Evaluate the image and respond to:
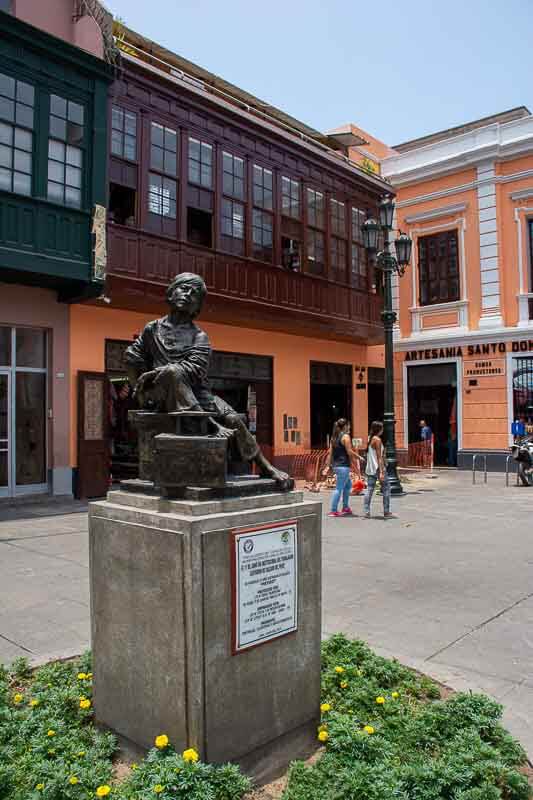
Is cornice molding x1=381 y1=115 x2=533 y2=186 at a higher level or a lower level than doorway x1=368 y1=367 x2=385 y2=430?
higher

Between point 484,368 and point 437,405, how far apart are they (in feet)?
7.77

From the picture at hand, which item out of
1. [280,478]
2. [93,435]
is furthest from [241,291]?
[280,478]

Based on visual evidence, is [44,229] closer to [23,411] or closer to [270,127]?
[23,411]

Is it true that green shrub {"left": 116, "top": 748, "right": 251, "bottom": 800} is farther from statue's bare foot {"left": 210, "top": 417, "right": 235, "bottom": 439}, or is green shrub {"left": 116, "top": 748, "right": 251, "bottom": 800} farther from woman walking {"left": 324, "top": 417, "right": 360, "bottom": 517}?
woman walking {"left": 324, "top": 417, "right": 360, "bottom": 517}

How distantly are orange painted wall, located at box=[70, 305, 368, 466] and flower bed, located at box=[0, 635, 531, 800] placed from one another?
33.6 feet

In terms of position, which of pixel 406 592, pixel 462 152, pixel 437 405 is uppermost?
pixel 462 152

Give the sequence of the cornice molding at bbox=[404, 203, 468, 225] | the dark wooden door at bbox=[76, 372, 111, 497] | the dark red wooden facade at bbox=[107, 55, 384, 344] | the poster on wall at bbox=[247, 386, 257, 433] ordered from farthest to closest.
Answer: the cornice molding at bbox=[404, 203, 468, 225], the poster on wall at bbox=[247, 386, 257, 433], the dark red wooden facade at bbox=[107, 55, 384, 344], the dark wooden door at bbox=[76, 372, 111, 497]

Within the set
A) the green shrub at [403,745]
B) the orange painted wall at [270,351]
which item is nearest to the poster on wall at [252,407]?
the orange painted wall at [270,351]

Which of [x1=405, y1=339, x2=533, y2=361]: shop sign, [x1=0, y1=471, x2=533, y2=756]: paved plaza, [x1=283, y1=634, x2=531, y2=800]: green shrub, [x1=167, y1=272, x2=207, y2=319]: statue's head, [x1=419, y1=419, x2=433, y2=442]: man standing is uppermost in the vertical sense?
[x1=405, y1=339, x2=533, y2=361]: shop sign

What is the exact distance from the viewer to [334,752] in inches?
120

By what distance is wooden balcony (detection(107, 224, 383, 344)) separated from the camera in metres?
13.0

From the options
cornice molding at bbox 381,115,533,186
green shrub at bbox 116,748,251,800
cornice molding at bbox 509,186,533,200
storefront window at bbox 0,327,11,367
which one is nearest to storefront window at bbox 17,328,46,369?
storefront window at bbox 0,327,11,367

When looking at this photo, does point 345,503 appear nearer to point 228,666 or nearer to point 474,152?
point 228,666

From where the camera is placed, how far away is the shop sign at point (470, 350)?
20.2 meters
